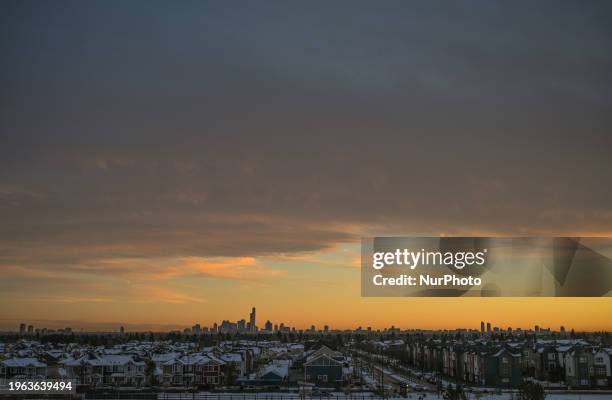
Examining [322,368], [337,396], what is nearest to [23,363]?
[322,368]

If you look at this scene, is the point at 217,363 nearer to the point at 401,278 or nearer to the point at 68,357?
the point at 68,357

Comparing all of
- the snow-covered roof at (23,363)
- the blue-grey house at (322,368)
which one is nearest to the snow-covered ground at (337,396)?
the blue-grey house at (322,368)

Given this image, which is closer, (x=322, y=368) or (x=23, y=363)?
(x=322, y=368)

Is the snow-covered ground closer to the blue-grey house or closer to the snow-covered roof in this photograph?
the blue-grey house

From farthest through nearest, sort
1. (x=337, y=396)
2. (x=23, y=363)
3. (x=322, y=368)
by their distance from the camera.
Answer: (x=23, y=363), (x=322, y=368), (x=337, y=396)

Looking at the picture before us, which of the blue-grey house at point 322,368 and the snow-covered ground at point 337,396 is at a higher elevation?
the blue-grey house at point 322,368

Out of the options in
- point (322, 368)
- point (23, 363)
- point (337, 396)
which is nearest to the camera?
point (337, 396)

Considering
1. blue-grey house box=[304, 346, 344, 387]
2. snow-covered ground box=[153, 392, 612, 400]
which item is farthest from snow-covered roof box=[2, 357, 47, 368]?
blue-grey house box=[304, 346, 344, 387]

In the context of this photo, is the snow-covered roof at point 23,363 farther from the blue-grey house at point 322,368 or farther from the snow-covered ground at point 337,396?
the blue-grey house at point 322,368

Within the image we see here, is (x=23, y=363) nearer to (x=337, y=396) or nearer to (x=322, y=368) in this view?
(x=322, y=368)

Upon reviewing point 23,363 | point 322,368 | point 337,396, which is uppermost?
point 322,368

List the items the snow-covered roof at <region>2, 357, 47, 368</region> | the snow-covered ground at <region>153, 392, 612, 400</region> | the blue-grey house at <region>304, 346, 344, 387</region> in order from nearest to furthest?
the snow-covered ground at <region>153, 392, 612, 400</region>
the blue-grey house at <region>304, 346, 344, 387</region>
the snow-covered roof at <region>2, 357, 47, 368</region>
